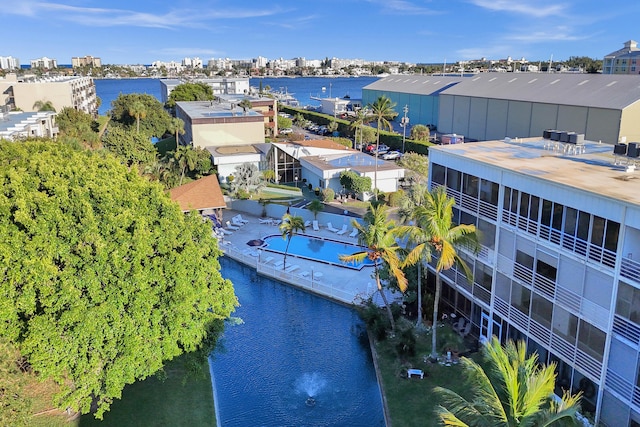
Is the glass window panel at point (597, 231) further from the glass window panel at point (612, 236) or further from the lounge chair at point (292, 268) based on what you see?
the lounge chair at point (292, 268)

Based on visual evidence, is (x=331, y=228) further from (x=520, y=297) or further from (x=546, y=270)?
(x=546, y=270)

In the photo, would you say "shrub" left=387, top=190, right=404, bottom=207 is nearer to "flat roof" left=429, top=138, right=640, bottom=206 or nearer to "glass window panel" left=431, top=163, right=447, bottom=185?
"flat roof" left=429, top=138, right=640, bottom=206

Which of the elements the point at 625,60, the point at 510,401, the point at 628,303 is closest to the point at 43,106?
the point at 628,303

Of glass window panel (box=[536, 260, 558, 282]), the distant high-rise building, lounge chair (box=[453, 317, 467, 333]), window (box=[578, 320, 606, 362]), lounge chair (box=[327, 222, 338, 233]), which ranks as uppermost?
the distant high-rise building

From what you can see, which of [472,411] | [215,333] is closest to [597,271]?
[472,411]

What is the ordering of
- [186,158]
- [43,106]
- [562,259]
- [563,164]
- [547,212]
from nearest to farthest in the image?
1. [562,259]
2. [547,212]
3. [563,164]
4. [186,158]
5. [43,106]

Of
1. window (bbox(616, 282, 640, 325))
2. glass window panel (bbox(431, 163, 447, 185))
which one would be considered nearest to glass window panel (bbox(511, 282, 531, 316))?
window (bbox(616, 282, 640, 325))

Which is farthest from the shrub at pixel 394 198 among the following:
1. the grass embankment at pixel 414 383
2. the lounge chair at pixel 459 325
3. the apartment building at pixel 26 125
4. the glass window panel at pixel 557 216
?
the apartment building at pixel 26 125
